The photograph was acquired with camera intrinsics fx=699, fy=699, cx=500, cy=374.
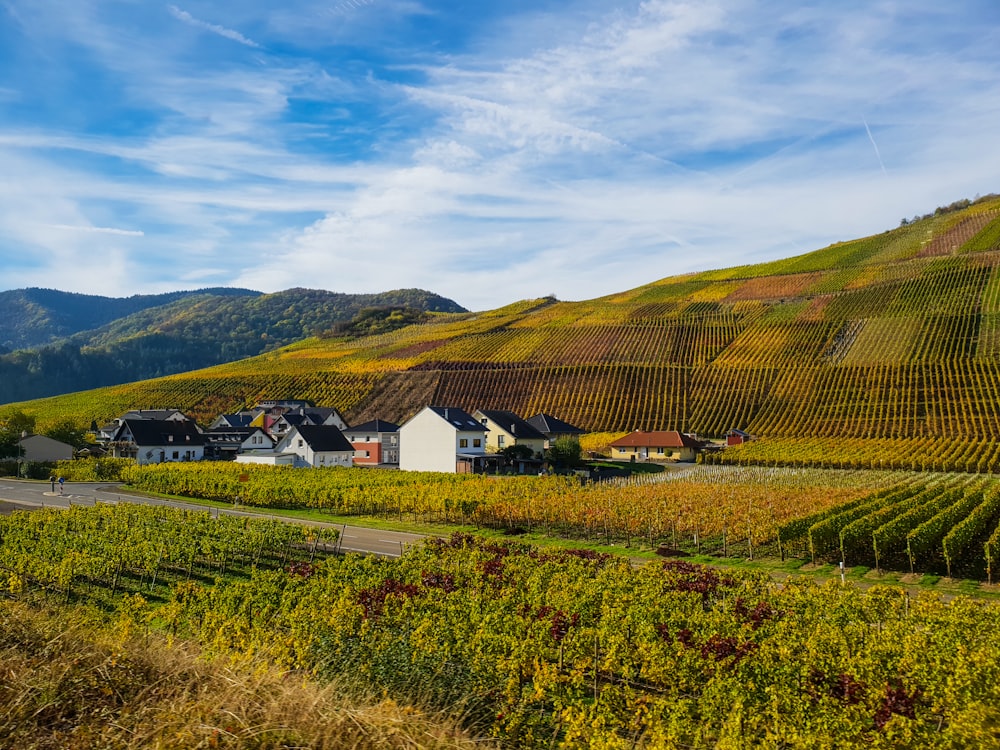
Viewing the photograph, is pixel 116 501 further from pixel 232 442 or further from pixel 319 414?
pixel 319 414

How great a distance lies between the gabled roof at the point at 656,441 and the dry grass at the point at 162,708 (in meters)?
70.0

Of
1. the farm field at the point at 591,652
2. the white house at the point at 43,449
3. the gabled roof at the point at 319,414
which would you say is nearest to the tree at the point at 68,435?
the white house at the point at 43,449

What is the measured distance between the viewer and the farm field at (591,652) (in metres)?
8.96

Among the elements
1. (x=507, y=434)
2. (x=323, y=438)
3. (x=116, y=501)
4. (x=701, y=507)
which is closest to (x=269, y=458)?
(x=323, y=438)

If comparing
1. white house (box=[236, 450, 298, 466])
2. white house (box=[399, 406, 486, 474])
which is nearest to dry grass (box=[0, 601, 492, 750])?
white house (box=[399, 406, 486, 474])

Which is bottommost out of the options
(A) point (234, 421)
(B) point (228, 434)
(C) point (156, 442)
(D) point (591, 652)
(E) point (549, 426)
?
(D) point (591, 652)

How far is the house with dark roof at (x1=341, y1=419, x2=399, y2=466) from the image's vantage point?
73.9m

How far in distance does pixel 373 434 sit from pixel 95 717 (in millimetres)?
69319

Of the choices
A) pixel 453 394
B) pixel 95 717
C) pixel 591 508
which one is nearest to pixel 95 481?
pixel 591 508

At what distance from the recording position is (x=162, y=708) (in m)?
5.58

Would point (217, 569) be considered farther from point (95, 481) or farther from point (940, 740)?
point (95, 481)

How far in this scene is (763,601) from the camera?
1675 cm

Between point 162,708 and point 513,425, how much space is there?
→ 62.8 m

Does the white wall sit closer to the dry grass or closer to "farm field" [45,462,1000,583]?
"farm field" [45,462,1000,583]
